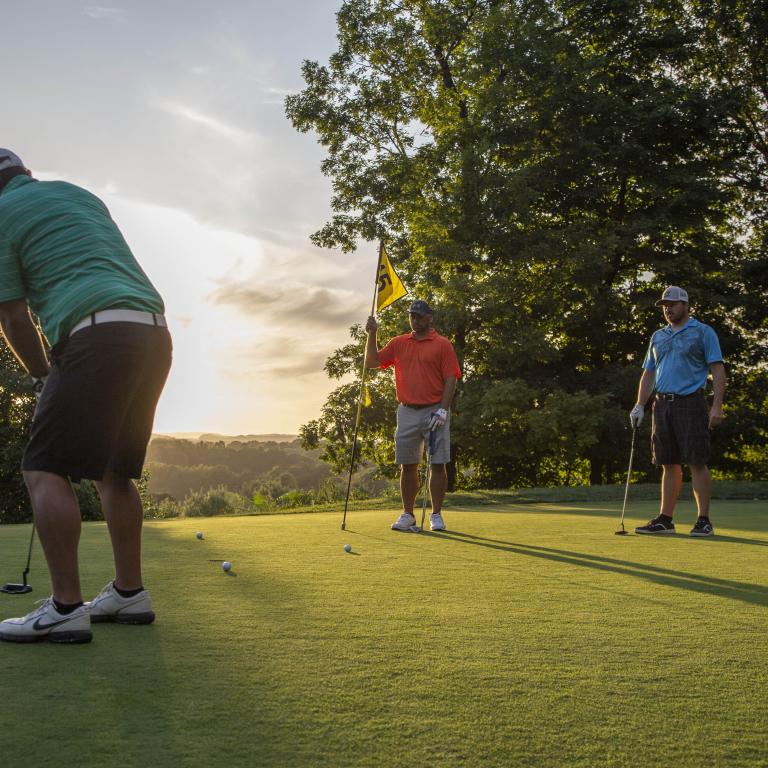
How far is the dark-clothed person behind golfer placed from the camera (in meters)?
3.19

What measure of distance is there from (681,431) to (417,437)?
92.4 inches

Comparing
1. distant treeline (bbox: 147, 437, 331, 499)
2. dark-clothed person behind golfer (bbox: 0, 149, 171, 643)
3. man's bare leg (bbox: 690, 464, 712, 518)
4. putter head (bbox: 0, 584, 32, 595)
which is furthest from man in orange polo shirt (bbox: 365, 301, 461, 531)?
distant treeline (bbox: 147, 437, 331, 499)

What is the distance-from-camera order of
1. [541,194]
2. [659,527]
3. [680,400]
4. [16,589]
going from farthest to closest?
[541,194]
[680,400]
[659,527]
[16,589]

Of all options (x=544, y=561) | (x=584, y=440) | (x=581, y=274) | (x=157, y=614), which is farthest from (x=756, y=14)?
(x=157, y=614)

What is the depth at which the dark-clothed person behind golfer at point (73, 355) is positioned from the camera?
3.19 meters

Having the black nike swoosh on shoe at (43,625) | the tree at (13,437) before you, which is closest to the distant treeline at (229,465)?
the tree at (13,437)

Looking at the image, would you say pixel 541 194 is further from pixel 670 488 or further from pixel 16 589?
pixel 16 589

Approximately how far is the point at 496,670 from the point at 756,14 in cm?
2664

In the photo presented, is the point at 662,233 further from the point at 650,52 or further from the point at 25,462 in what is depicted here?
the point at 25,462

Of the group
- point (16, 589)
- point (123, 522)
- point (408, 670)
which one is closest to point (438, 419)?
point (16, 589)

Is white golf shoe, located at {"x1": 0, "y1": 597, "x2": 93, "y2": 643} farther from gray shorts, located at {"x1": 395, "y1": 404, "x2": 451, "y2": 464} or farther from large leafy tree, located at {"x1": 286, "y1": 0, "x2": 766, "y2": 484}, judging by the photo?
large leafy tree, located at {"x1": 286, "y1": 0, "x2": 766, "y2": 484}

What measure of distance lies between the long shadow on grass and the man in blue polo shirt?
167 cm

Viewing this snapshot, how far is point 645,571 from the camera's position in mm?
4961

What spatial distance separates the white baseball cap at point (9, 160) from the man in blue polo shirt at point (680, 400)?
550cm
